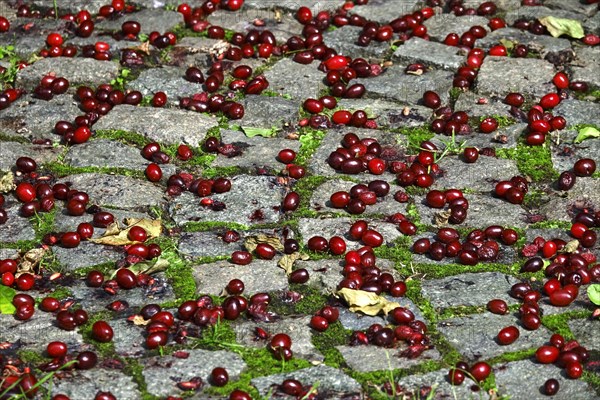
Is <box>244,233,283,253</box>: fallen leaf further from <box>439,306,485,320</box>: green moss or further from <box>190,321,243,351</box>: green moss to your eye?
<box>439,306,485,320</box>: green moss

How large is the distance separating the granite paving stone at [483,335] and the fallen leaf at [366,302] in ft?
0.94

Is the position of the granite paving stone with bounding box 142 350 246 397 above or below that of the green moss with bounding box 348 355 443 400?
below

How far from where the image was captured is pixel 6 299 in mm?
5402

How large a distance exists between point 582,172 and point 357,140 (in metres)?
1.47

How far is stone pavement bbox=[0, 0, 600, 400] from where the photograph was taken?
4973 millimetres

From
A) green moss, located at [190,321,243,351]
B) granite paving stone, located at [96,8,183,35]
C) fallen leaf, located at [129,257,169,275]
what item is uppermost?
green moss, located at [190,321,243,351]

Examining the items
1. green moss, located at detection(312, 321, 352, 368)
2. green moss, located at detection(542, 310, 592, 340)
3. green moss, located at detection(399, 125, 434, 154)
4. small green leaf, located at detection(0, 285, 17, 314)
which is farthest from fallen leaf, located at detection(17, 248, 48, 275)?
green moss, located at detection(542, 310, 592, 340)

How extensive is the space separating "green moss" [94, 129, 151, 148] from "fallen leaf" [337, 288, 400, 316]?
227 centimetres

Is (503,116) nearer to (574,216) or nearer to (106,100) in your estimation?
(574,216)

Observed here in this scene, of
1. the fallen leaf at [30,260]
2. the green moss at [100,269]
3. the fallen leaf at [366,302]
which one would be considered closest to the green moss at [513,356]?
the fallen leaf at [366,302]

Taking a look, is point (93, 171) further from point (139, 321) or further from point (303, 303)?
point (303, 303)

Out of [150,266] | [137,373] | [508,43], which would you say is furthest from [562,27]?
[137,373]

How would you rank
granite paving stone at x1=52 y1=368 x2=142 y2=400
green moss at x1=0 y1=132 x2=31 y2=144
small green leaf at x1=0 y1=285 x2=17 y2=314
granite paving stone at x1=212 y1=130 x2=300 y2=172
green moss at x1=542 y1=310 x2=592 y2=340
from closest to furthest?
granite paving stone at x1=52 y1=368 x2=142 y2=400
green moss at x1=542 y1=310 x2=592 y2=340
small green leaf at x1=0 y1=285 x2=17 y2=314
granite paving stone at x1=212 y1=130 x2=300 y2=172
green moss at x1=0 y1=132 x2=31 y2=144

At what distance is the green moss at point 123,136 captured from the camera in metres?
7.09
